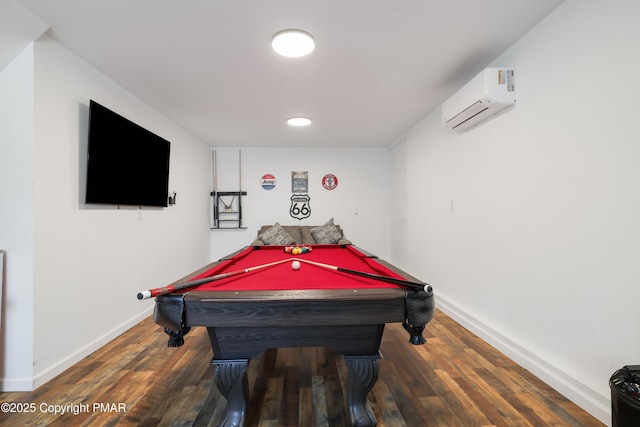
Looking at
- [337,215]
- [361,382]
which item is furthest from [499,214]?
[337,215]

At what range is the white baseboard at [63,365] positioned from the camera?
1.79 m

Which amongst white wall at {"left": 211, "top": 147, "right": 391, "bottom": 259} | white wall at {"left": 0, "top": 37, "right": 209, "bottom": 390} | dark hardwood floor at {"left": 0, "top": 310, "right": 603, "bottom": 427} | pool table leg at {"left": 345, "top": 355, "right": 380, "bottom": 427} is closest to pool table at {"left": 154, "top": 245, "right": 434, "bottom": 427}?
pool table leg at {"left": 345, "top": 355, "right": 380, "bottom": 427}

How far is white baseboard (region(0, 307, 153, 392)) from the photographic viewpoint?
5.89ft

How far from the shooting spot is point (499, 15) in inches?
70.9

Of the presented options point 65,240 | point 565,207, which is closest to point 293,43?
point 565,207

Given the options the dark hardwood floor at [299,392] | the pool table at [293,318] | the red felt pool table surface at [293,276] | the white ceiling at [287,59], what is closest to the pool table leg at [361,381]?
the pool table at [293,318]

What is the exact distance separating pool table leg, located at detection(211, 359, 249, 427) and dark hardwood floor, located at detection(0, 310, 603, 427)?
0.55 ft

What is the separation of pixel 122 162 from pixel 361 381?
267cm

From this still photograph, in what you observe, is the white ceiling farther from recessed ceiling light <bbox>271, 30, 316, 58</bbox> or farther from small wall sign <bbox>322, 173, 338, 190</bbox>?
small wall sign <bbox>322, 173, 338, 190</bbox>

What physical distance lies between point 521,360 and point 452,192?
1657mm

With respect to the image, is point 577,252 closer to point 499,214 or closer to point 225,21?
point 499,214

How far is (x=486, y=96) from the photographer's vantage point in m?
2.17

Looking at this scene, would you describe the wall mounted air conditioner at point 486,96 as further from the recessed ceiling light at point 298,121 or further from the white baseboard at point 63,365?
the white baseboard at point 63,365

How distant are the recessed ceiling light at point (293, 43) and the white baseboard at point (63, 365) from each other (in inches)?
105
